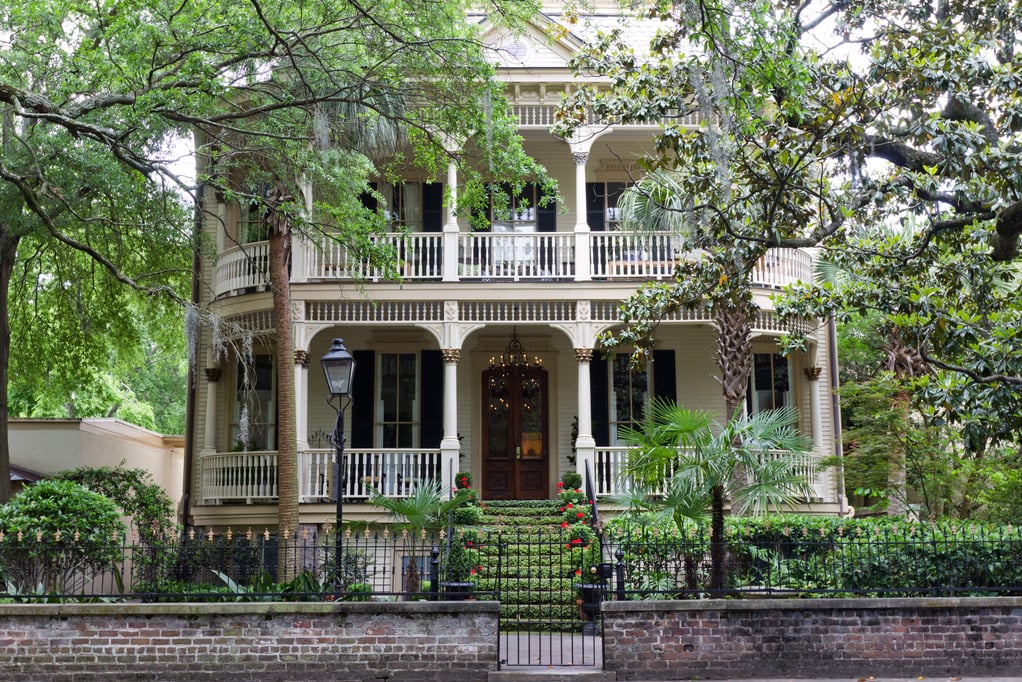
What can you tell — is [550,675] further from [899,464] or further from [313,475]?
[899,464]

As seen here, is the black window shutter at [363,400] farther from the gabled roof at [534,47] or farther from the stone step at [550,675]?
the stone step at [550,675]

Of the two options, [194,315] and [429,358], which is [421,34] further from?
[429,358]

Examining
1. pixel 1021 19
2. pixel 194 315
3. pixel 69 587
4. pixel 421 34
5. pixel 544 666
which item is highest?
pixel 421 34

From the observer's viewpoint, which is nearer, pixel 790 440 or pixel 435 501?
pixel 790 440

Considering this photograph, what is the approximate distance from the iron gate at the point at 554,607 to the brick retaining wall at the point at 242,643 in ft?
2.65

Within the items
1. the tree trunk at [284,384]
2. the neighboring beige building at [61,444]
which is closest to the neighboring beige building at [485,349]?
the tree trunk at [284,384]

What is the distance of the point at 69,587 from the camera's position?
38.1 feet

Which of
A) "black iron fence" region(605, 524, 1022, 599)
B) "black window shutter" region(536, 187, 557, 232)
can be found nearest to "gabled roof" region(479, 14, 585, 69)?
"black window shutter" region(536, 187, 557, 232)

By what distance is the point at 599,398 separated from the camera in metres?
19.5

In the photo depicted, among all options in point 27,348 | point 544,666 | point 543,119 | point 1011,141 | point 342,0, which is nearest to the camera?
point 1011,141

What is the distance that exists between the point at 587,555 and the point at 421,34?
24.3 feet

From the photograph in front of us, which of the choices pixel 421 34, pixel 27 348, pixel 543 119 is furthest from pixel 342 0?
pixel 27 348

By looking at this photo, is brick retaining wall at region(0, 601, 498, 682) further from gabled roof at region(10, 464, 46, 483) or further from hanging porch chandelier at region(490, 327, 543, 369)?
hanging porch chandelier at region(490, 327, 543, 369)

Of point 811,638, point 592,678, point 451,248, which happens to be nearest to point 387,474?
point 451,248
